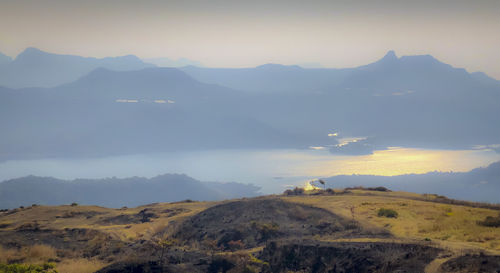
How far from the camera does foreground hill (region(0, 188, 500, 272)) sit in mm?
22250

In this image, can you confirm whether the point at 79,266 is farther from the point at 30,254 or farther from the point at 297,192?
the point at 297,192

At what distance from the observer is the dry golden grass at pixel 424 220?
25562 millimetres

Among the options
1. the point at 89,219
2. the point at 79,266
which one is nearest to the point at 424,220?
the point at 79,266

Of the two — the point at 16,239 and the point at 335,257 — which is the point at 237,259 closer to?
the point at 335,257

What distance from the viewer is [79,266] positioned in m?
25.9

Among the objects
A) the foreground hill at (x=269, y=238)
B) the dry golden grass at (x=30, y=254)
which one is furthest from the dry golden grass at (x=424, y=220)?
the dry golden grass at (x=30, y=254)

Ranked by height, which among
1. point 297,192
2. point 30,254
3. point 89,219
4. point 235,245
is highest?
point 297,192

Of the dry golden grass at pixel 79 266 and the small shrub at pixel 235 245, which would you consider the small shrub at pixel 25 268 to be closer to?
the dry golden grass at pixel 79 266

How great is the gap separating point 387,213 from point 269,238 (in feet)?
33.2

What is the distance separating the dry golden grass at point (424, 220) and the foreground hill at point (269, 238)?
0.07 metres

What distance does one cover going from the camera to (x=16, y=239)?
108ft

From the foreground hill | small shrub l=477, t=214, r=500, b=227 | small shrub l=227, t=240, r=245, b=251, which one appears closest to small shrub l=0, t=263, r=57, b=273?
the foreground hill

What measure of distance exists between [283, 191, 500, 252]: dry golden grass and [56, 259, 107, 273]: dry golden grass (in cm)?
1868

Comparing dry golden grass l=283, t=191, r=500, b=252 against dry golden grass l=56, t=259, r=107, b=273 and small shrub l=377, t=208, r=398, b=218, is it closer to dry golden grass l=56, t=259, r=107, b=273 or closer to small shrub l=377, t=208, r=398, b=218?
small shrub l=377, t=208, r=398, b=218
